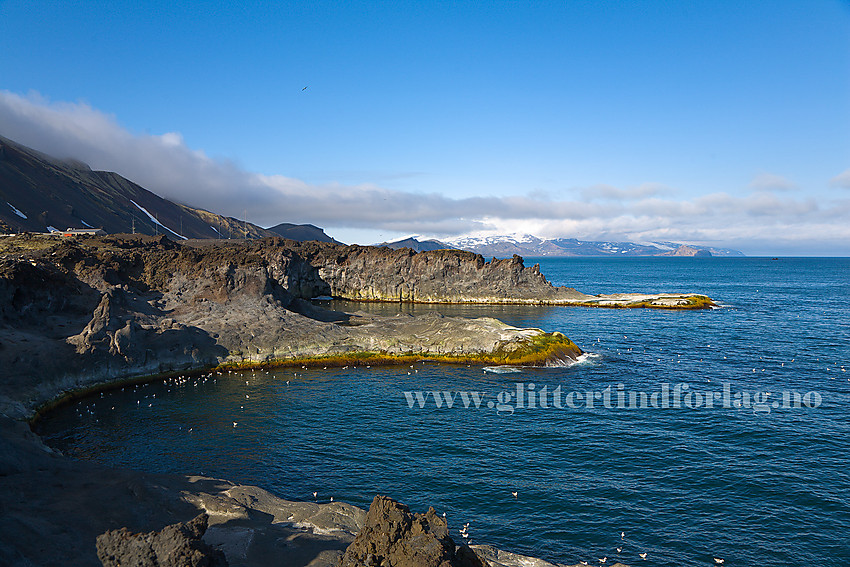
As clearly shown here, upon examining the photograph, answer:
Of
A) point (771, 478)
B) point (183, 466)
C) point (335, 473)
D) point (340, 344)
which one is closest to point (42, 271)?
point (340, 344)

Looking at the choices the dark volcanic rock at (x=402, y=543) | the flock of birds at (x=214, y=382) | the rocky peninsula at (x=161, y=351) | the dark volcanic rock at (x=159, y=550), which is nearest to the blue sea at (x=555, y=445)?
the flock of birds at (x=214, y=382)

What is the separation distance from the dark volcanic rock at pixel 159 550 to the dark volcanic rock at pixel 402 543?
12.5 ft

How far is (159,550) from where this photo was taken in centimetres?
1306

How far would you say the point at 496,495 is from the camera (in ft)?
81.3

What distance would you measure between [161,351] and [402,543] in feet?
138

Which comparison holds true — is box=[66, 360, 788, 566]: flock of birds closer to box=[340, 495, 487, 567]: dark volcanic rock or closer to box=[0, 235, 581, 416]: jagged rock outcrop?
box=[0, 235, 581, 416]: jagged rock outcrop

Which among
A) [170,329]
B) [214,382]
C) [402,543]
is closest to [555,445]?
[402,543]

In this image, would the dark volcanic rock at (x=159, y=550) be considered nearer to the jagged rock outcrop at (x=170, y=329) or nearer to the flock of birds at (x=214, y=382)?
the flock of birds at (x=214, y=382)

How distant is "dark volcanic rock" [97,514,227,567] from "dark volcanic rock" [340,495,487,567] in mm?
3802

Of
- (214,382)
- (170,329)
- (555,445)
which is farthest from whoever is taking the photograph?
(170,329)

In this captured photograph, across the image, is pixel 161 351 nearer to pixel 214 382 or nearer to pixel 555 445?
pixel 214 382

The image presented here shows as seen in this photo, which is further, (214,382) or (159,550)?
(214,382)

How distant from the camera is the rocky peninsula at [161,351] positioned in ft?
59.7

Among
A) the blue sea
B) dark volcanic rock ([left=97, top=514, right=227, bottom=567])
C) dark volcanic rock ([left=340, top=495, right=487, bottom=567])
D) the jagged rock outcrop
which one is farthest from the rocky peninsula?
dark volcanic rock ([left=340, top=495, right=487, bottom=567])
